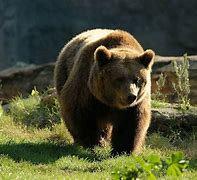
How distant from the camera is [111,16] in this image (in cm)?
1655

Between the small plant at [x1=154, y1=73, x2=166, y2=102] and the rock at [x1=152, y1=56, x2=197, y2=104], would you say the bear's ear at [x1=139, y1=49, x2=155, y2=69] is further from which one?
the rock at [x1=152, y1=56, x2=197, y2=104]

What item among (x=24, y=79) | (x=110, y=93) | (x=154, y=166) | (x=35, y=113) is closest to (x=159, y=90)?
(x=35, y=113)

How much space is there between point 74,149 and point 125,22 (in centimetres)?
929

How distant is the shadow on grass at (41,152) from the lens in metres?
6.91

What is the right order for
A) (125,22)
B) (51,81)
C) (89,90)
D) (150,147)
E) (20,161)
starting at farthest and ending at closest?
(125,22) → (51,81) → (150,147) → (89,90) → (20,161)

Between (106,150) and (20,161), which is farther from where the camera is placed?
(106,150)

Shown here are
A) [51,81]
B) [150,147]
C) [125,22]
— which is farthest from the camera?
[125,22]

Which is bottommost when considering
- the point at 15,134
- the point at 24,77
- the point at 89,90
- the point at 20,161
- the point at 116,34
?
the point at 24,77

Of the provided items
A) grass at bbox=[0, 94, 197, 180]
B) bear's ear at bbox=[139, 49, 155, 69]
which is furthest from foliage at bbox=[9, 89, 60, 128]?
bear's ear at bbox=[139, 49, 155, 69]

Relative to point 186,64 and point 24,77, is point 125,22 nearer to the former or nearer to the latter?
point 24,77

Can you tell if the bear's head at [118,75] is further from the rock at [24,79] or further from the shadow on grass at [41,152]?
the rock at [24,79]

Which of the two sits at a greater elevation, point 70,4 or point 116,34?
point 116,34

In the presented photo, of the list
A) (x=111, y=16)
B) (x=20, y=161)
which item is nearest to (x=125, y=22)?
(x=111, y=16)

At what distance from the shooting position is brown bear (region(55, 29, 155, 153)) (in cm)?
709
